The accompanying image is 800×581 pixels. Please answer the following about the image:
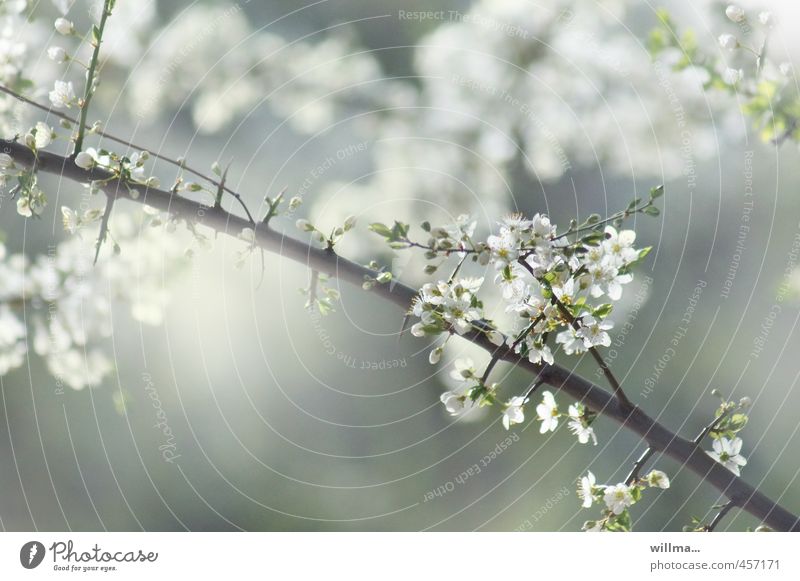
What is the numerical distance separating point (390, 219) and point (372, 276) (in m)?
0.12

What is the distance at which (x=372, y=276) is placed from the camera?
1.66 ft

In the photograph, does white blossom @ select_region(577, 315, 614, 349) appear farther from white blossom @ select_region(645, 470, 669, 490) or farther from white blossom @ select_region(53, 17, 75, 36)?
white blossom @ select_region(53, 17, 75, 36)

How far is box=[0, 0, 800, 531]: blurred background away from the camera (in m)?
0.61

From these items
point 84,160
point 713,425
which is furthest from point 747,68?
point 84,160

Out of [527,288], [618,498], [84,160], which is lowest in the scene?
[618,498]

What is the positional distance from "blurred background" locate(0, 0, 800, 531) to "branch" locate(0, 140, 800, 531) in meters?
0.08

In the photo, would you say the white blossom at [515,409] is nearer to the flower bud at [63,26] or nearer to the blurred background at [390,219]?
the blurred background at [390,219]

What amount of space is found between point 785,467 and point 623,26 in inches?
16.6

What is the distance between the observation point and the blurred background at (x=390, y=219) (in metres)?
0.61

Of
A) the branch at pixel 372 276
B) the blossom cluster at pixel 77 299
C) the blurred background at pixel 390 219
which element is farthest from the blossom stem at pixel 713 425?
the blossom cluster at pixel 77 299

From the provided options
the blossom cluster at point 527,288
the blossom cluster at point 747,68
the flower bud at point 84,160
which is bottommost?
the blossom cluster at point 527,288

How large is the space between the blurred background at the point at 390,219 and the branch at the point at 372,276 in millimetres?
83

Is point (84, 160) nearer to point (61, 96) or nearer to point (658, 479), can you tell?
point (61, 96)
